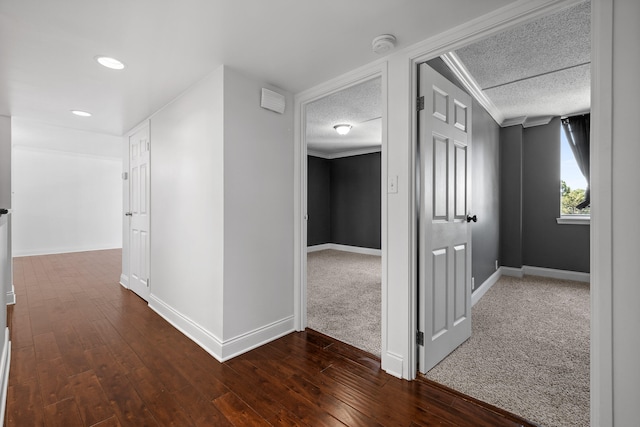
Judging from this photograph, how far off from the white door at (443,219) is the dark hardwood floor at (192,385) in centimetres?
42

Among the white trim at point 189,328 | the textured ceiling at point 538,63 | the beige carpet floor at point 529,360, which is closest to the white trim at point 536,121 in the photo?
the textured ceiling at point 538,63

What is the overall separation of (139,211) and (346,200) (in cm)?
488

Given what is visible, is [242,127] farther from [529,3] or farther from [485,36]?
[529,3]

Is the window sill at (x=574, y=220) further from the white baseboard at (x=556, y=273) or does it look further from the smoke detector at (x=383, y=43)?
the smoke detector at (x=383, y=43)

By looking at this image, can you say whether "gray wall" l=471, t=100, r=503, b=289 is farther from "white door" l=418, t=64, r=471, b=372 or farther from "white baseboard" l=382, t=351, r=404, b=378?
"white baseboard" l=382, t=351, r=404, b=378

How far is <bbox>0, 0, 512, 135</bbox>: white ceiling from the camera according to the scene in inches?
60.6

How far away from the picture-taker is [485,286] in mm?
3889

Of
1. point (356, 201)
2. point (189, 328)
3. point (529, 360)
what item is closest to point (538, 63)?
point (529, 360)

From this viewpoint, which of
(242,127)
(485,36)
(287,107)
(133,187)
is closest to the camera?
(485,36)

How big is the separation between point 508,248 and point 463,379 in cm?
359

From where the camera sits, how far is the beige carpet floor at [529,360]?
5.55 ft

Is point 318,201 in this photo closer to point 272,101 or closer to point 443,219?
point 272,101

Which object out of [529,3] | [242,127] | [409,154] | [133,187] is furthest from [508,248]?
[133,187]

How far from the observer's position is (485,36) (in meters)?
1.65
